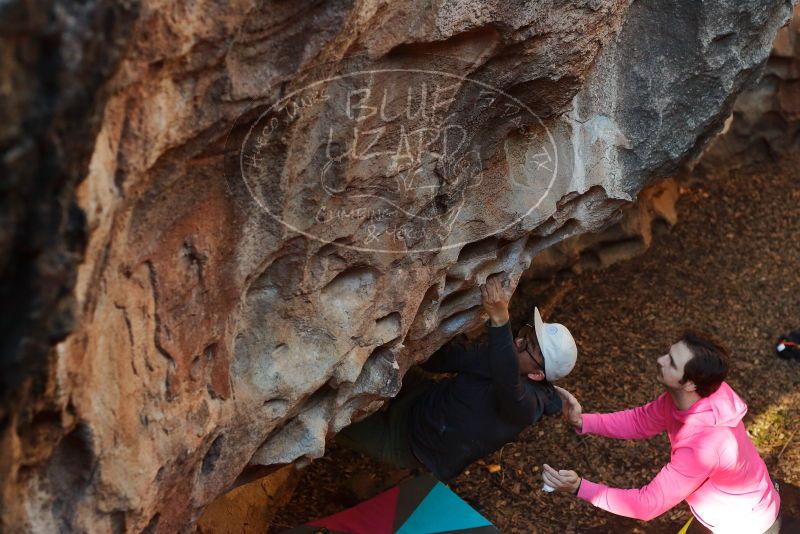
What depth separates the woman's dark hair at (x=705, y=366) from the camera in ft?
9.62

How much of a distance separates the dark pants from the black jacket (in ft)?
0.23

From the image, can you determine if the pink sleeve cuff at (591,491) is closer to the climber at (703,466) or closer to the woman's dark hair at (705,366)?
the climber at (703,466)

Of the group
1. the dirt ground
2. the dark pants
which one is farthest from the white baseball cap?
the dirt ground

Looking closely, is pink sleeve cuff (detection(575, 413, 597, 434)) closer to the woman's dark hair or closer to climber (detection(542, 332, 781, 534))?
climber (detection(542, 332, 781, 534))

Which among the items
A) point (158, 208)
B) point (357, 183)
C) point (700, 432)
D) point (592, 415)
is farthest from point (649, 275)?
point (158, 208)

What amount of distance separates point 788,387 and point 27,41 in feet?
14.4

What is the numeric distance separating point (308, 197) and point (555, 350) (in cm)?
125

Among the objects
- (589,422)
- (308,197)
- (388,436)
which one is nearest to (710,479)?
(589,422)

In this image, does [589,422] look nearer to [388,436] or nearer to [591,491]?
[591,491]

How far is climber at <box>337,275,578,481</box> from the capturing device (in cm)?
320

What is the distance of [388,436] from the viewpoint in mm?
3771

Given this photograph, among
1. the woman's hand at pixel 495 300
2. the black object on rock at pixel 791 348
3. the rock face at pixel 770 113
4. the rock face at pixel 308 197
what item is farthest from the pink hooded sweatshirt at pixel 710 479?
the rock face at pixel 770 113

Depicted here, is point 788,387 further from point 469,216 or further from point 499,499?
point 469,216

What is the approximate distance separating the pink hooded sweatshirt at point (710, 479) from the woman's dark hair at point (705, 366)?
0.15 ft
